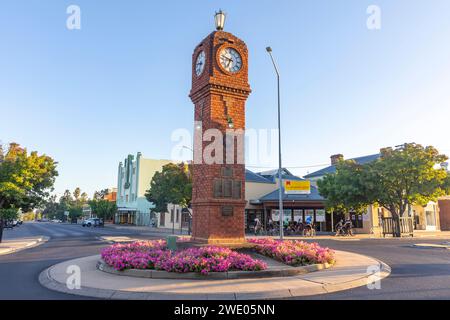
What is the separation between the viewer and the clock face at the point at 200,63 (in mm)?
13969

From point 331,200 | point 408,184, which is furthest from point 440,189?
point 331,200

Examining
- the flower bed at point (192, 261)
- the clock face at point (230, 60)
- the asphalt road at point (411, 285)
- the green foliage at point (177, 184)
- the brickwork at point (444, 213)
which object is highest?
the clock face at point (230, 60)

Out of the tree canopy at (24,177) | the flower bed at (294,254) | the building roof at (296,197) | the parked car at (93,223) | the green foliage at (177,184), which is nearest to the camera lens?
the flower bed at (294,254)

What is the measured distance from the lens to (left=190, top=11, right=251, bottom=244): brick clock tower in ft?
41.2

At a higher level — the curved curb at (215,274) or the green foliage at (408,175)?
the green foliage at (408,175)

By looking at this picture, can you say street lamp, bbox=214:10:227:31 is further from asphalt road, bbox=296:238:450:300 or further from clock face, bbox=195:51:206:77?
asphalt road, bbox=296:238:450:300

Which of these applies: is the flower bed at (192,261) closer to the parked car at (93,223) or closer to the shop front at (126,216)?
the parked car at (93,223)

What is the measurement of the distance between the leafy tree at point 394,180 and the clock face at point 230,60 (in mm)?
19541

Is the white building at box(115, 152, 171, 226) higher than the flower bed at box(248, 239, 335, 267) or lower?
higher

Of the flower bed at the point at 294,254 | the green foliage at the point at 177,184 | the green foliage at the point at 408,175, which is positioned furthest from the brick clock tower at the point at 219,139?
the green foliage at the point at 177,184

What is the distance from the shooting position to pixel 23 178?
64.0ft

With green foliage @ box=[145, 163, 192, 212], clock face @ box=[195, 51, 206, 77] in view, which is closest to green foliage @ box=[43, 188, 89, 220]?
green foliage @ box=[145, 163, 192, 212]
